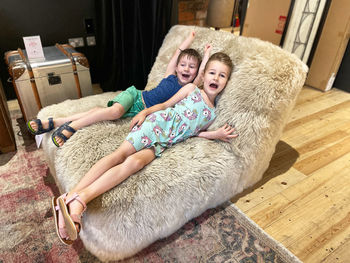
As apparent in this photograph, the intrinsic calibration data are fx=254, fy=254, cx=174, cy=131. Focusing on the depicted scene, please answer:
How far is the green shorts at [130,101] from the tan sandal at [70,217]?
69 cm

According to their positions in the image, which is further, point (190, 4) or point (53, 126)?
point (190, 4)

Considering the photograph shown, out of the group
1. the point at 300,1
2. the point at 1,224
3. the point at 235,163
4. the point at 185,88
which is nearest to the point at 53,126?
the point at 1,224

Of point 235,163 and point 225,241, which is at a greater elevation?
point 235,163

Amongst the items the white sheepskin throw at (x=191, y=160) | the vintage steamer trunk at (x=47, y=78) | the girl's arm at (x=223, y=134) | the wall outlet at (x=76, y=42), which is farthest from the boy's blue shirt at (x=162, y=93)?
the wall outlet at (x=76, y=42)

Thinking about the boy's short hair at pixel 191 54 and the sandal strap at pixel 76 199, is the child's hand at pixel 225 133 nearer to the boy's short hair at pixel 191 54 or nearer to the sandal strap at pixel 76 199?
the boy's short hair at pixel 191 54

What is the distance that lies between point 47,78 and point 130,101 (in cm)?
79

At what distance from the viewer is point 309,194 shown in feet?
5.43

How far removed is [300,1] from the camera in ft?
8.98

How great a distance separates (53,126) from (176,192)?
0.86 meters

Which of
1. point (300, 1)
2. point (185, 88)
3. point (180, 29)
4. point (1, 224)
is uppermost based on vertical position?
point (300, 1)

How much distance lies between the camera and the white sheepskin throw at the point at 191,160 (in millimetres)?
1112

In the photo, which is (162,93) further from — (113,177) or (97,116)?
(113,177)

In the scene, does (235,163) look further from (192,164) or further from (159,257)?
(159,257)

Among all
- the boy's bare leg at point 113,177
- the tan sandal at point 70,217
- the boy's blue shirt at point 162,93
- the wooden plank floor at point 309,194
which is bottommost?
the wooden plank floor at point 309,194
